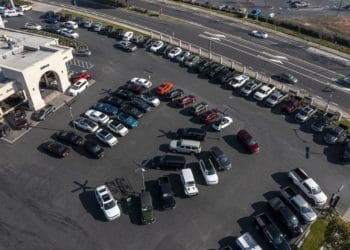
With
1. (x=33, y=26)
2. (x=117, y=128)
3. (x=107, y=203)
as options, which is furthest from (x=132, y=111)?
(x=33, y=26)

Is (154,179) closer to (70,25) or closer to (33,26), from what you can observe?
(70,25)

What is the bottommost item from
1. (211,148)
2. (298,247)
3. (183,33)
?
(298,247)

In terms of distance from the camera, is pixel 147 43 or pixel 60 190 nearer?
pixel 60 190

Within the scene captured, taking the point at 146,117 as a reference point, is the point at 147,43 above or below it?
above

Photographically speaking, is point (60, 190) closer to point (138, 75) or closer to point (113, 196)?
point (113, 196)

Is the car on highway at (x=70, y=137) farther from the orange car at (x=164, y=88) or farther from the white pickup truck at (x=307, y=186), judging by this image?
the white pickup truck at (x=307, y=186)

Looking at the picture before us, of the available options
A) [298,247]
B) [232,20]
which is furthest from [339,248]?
[232,20]

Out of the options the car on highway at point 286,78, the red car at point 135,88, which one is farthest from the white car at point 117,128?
the car on highway at point 286,78
